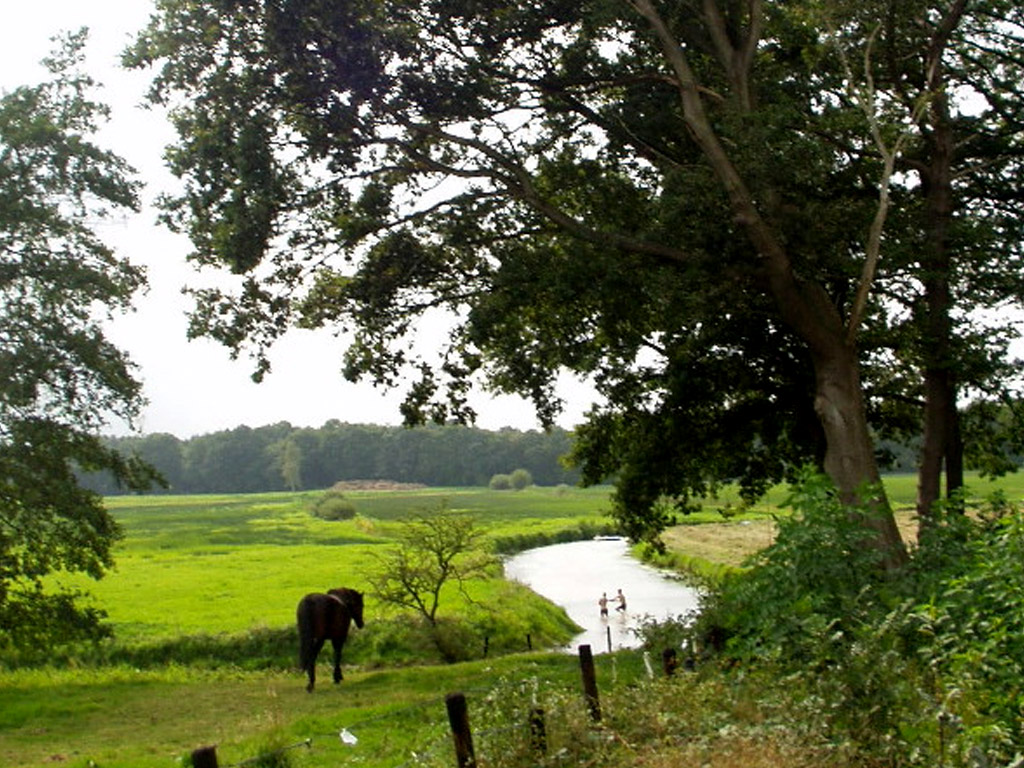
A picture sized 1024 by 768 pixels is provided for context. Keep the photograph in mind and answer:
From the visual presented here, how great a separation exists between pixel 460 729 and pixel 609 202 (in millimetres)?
15891

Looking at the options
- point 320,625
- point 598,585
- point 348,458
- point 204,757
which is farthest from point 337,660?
point 348,458

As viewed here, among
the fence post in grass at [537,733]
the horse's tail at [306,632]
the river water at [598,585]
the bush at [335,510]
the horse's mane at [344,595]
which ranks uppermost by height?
the fence post in grass at [537,733]

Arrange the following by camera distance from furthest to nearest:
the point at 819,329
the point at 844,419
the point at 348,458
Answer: the point at 348,458 → the point at 819,329 → the point at 844,419

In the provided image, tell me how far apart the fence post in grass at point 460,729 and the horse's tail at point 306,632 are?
683 inches

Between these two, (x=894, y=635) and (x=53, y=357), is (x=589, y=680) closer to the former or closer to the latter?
(x=894, y=635)

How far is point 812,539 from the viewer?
9.71 meters

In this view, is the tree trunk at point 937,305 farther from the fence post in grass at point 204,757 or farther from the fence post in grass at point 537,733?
the fence post in grass at point 204,757

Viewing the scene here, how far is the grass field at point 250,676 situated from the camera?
44.7 ft

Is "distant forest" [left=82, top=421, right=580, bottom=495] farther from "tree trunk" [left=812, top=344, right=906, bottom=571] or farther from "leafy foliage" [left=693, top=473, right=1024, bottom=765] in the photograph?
"leafy foliage" [left=693, top=473, right=1024, bottom=765]

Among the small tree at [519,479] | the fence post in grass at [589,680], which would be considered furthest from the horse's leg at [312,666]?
the small tree at [519,479]

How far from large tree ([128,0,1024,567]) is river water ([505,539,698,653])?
10.8m

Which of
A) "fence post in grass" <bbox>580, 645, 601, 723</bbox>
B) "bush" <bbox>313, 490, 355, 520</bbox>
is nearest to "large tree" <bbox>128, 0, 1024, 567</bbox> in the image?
"fence post in grass" <bbox>580, 645, 601, 723</bbox>

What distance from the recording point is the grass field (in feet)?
44.7

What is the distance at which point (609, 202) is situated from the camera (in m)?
21.8
